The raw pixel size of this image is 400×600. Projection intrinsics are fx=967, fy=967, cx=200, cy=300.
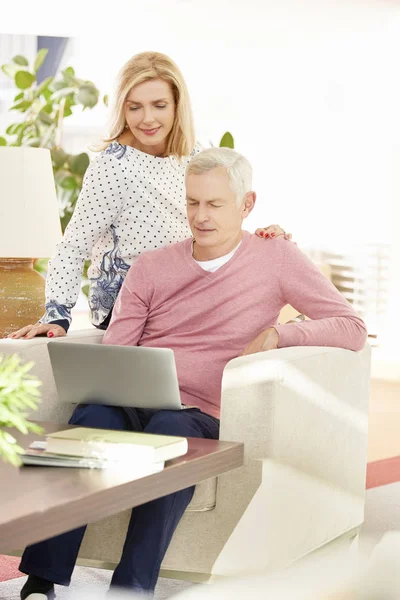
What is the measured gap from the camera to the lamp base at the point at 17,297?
300cm

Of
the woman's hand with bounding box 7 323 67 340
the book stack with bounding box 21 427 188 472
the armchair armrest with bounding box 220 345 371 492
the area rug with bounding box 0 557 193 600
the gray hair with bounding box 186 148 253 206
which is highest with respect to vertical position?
the gray hair with bounding box 186 148 253 206

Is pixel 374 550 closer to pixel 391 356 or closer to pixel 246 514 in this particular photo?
pixel 246 514

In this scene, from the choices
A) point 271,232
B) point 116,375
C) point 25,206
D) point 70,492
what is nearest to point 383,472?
point 271,232

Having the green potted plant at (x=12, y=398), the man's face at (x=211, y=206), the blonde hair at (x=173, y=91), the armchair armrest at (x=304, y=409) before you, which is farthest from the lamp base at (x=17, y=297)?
the green potted plant at (x=12, y=398)

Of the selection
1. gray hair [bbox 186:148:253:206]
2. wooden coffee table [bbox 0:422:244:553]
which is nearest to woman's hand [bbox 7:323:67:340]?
gray hair [bbox 186:148:253:206]

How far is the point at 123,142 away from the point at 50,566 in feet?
4.35

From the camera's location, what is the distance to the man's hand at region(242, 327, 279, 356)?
2328mm

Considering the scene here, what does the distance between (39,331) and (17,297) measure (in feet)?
1.47

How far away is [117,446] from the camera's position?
1.68 m

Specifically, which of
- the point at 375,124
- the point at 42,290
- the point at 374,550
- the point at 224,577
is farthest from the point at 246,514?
the point at 375,124

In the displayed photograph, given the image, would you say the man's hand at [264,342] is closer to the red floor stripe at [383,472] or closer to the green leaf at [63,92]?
the red floor stripe at [383,472]

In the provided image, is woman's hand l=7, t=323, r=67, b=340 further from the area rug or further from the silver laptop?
the area rug

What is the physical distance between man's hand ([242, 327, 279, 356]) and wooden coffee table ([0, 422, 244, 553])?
51cm

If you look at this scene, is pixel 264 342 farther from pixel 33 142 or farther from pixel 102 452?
pixel 33 142
